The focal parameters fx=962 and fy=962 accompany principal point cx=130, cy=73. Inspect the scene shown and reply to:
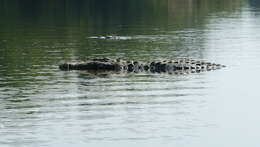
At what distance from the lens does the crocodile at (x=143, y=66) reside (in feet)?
212

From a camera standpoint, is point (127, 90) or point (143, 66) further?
point (143, 66)

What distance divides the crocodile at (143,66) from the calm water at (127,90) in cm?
154

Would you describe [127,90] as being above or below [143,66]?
below

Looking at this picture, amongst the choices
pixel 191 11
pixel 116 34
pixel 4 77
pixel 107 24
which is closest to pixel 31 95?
A: pixel 4 77

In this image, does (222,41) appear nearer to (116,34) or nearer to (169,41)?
(169,41)

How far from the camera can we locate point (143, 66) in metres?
64.9

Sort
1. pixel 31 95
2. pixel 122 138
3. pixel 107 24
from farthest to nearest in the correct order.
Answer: pixel 107 24
pixel 31 95
pixel 122 138

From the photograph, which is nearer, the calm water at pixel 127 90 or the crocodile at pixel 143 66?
the calm water at pixel 127 90

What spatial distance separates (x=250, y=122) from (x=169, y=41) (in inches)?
1717

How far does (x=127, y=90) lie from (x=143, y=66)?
10.4 m

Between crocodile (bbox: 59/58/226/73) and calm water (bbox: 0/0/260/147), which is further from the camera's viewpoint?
crocodile (bbox: 59/58/226/73)

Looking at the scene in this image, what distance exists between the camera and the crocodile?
6456 cm

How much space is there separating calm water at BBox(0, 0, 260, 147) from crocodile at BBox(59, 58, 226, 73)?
5.06 ft

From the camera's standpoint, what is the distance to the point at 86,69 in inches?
2596
